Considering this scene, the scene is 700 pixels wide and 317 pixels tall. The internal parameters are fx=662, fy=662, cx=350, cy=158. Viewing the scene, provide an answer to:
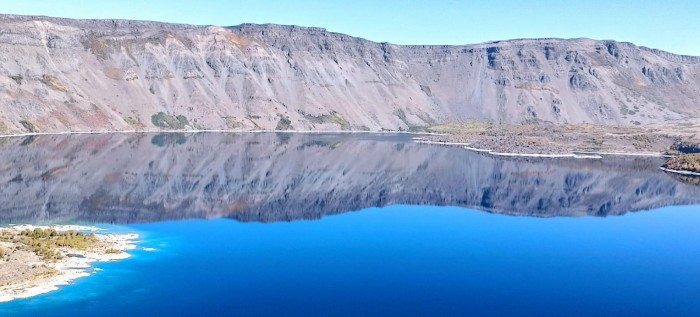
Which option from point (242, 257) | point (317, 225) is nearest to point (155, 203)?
point (317, 225)

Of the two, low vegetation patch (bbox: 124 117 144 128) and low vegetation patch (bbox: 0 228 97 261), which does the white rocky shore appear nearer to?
low vegetation patch (bbox: 0 228 97 261)

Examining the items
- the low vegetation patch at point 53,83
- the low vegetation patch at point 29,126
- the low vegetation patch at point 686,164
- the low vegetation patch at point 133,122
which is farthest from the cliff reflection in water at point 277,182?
the low vegetation patch at point 53,83

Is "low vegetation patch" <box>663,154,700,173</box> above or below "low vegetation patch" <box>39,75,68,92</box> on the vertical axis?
below

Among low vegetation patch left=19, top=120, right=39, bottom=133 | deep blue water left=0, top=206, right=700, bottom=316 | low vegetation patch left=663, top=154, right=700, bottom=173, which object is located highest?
low vegetation patch left=19, top=120, right=39, bottom=133

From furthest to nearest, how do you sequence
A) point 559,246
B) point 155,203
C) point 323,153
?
1. point 323,153
2. point 155,203
3. point 559,246

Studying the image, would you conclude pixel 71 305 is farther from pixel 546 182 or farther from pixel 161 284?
pixel 546 182

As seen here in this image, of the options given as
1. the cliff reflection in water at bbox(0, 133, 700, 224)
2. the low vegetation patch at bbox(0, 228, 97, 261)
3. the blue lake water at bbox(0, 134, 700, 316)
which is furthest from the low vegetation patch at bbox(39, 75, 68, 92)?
the low vegetation patch at bbox(0, 228, 97, 261)

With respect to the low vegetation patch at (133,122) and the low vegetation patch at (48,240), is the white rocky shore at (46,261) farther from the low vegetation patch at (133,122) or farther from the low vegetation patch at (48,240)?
the low vegetation patch at (133,122)

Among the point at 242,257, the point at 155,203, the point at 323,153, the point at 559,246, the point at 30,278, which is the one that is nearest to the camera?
the point at 30,278
